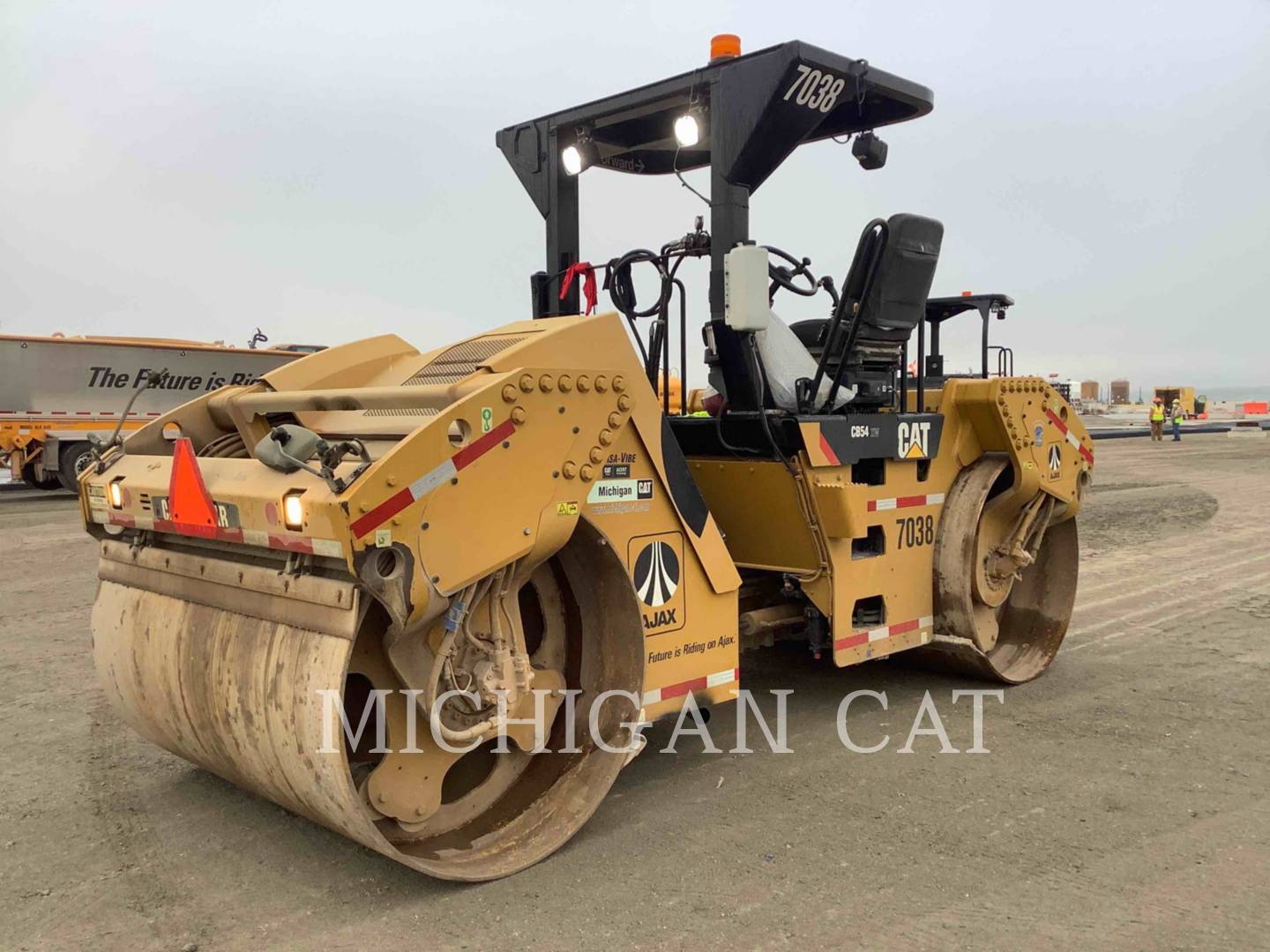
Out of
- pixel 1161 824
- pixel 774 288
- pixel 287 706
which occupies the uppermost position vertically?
pixel 774 288

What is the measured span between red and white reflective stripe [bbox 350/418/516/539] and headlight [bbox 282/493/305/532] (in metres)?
0.20

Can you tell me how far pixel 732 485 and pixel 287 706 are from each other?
7.35 ft

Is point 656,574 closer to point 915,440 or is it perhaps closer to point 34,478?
point 915,440

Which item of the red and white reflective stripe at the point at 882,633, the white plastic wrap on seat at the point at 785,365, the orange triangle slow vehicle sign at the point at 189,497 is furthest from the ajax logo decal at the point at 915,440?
the orange triangle slow vehicle sign at the point at 189,497

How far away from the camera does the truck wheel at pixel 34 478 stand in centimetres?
1566

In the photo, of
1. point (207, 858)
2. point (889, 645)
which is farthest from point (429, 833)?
point (889, 645)

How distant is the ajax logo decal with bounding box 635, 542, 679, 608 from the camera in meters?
3.61

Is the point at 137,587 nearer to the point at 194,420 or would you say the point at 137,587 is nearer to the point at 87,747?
the point at 194,420

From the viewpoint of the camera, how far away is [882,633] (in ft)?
15.5

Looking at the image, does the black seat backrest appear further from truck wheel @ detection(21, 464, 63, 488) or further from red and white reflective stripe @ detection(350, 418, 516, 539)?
truck wheel @ detection(21, 464, 63, 488)

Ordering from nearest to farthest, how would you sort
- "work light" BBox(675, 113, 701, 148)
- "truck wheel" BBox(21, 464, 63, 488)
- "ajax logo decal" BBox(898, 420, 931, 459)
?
"work light" BBox(675, 113, 701, 148), "ajax logo decal" BBox(898, 420, 931, 459), "truck wheel" BBox(21, 464, 63, 488)

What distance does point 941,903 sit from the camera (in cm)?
306

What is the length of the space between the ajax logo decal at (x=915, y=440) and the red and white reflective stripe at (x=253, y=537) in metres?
2.80

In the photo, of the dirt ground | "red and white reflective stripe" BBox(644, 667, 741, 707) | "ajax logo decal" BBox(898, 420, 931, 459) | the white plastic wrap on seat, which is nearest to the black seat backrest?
the white plastic wrap on seat
